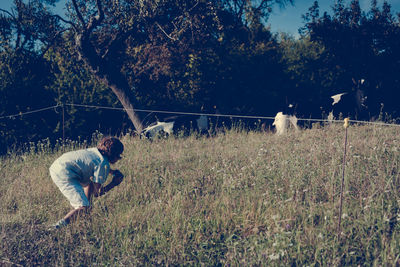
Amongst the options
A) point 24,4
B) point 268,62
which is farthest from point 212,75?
point 24,4

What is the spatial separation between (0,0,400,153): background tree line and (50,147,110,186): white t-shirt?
247 inches

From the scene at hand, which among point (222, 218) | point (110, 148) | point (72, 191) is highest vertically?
point (110, 148)

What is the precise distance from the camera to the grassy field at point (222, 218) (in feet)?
10.3

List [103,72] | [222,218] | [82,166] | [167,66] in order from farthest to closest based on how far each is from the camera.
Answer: [167,66], [103,72], [82,166], [222,218]

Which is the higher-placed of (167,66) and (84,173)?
(167,66)

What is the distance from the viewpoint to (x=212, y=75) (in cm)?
1341

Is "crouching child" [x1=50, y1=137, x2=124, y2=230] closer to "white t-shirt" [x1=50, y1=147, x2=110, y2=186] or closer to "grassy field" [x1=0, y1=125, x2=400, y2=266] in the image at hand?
"white t-shirt" [x1=50, y1=147, x2=110, y2=186]

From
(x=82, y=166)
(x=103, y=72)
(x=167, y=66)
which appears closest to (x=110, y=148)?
(x=82, y=166)

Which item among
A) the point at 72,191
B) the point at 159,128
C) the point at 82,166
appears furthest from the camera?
the point at 159,128

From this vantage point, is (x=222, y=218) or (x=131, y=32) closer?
(x=222, y=218)

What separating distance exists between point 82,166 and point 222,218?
1874mm

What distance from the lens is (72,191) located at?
4129mm

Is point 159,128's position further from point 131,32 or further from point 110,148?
point 110,148

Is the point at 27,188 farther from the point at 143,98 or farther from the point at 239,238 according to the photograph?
the point at 143,98
